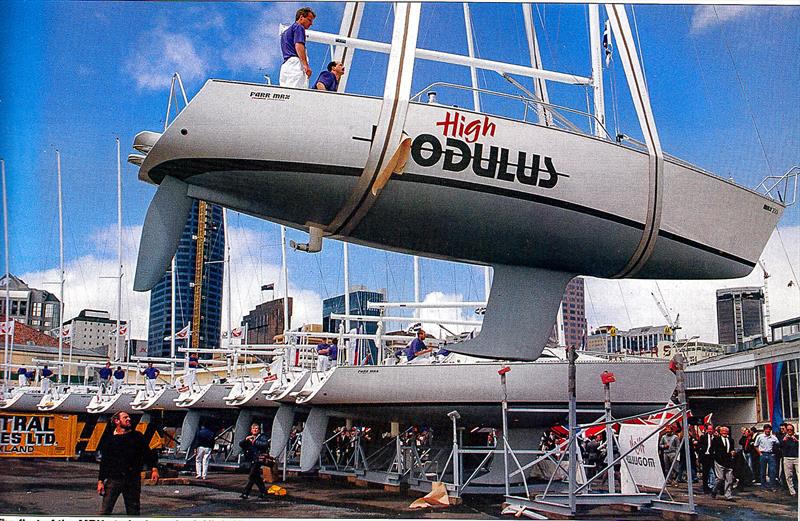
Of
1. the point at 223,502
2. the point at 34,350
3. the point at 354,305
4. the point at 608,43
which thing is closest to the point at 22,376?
the point at 34,350

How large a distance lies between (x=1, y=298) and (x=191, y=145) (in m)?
2.37

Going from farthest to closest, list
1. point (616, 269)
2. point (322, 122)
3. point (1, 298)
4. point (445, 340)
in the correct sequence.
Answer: point (445, 340)
point (1, 298)
point (616, 269)
point (322, 122)

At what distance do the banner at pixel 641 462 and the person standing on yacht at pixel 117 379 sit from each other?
16.1ft

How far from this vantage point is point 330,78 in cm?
525

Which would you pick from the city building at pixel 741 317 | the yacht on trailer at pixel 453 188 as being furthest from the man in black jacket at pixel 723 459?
the yacht on trailer at pixel 453 188

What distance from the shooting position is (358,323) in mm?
7387

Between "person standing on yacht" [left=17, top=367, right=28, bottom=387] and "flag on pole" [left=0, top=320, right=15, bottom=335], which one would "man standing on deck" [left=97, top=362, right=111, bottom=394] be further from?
"flag on pole" [left=0, top=320, right=15, bottom=335]

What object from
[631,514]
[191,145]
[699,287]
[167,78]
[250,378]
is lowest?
[631,514]

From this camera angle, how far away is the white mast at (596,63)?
5766 mm

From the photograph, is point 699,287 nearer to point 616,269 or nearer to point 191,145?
point 616,269

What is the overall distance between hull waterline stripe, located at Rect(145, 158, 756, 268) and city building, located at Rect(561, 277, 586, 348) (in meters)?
0.63

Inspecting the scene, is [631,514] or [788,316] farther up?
[788,316]

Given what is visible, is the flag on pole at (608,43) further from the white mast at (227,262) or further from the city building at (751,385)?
the white mast at (227,262)

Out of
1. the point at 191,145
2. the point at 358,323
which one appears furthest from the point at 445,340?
the point at 191,145
